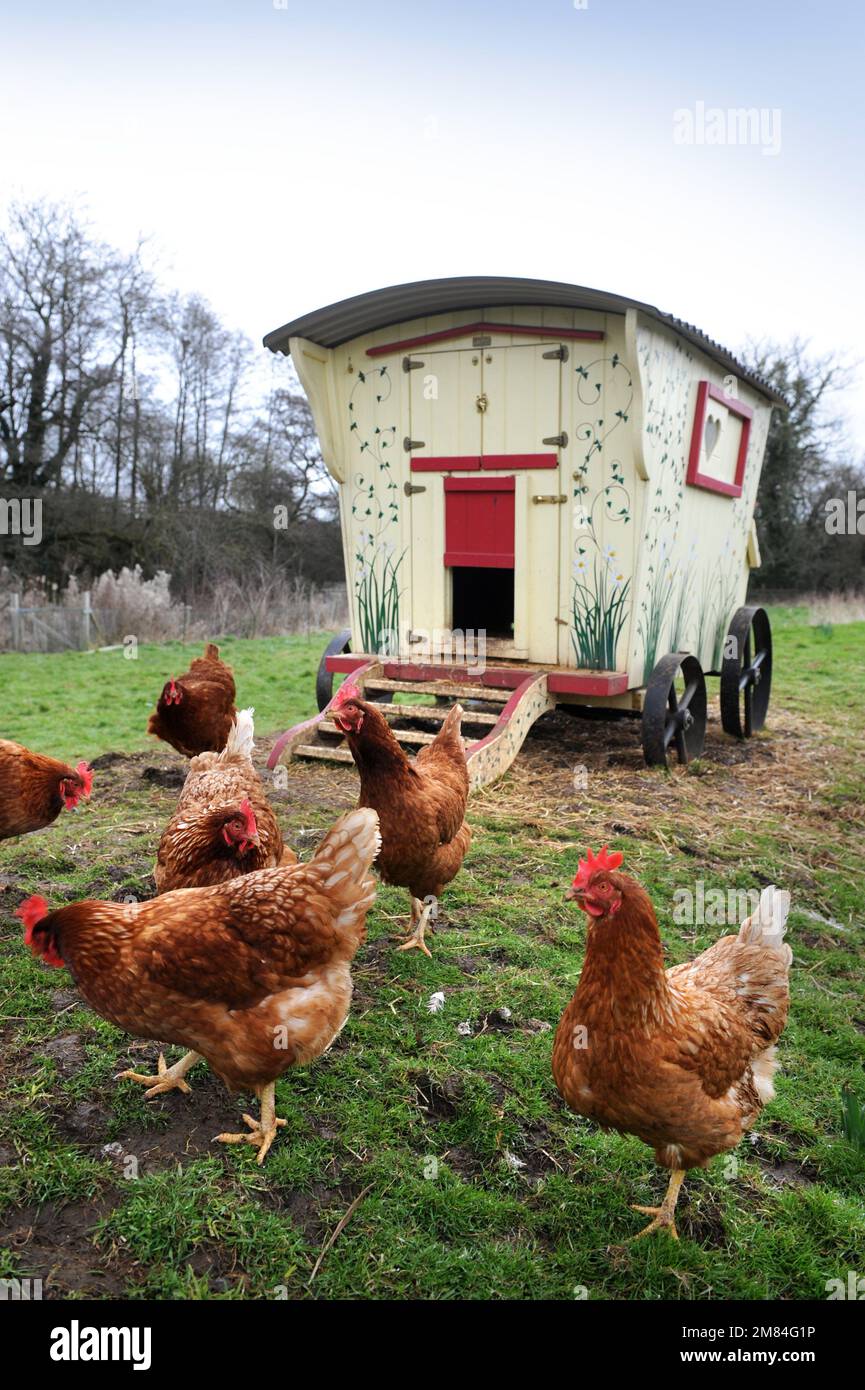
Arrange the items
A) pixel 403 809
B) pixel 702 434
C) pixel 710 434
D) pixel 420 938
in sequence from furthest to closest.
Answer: pixel 710 434
pixel 702 434
pixel 420 938
pixel 403 809

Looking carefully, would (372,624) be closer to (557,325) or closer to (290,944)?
(557,325)

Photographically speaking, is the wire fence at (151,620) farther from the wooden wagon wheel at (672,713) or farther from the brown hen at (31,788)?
the brown hen at (31,788)

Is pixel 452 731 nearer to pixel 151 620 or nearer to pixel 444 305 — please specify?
pixel 444 305

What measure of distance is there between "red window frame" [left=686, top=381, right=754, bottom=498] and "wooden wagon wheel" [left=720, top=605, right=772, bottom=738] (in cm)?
120

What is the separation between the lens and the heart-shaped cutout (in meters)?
7.43

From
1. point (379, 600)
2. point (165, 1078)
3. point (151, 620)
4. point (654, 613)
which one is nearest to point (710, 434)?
point (654, 613)

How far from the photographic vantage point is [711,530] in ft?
25.5

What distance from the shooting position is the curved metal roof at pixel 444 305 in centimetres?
565

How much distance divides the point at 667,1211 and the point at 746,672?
→ 20.9ft

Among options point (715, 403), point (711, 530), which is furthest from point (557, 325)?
point (711, 530)

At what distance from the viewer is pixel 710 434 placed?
7551 mm

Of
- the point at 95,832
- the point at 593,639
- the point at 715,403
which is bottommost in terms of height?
the point at 95,832
